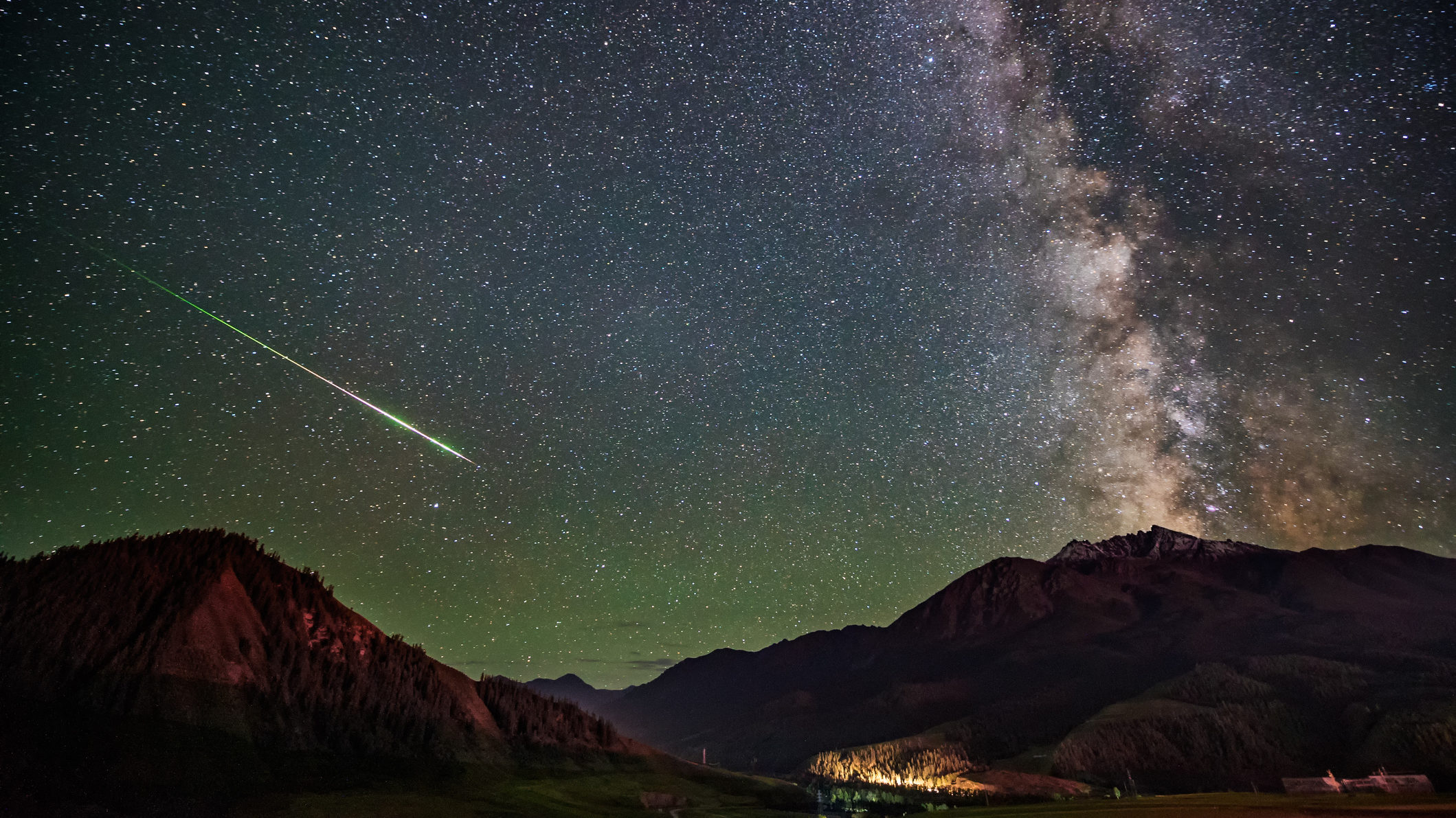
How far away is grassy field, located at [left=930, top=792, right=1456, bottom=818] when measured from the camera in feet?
149

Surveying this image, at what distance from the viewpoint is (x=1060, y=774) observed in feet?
639

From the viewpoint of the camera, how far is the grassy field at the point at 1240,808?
149 ft

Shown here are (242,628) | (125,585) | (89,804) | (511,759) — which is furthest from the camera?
(511,759)

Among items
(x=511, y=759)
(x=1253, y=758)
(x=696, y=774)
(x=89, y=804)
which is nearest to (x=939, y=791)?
(x=1253, y=758)

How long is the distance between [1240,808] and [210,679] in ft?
319

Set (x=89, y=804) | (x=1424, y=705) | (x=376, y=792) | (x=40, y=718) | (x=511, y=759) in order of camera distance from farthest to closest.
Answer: (x=1424, y=705) < (x=511, y=759) < (x=376, y=792) < (x=40, y=718) < (x=89, y=804)

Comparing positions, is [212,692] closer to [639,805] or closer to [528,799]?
[528,799]

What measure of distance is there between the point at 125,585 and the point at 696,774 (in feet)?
284

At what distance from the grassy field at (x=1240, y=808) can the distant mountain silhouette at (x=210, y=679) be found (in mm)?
68822

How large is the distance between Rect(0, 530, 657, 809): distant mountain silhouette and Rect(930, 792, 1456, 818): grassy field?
226 ft

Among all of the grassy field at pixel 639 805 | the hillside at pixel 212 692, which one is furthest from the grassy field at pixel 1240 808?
the hillside at pixel 212 692

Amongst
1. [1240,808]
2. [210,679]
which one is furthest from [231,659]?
[1240,808]

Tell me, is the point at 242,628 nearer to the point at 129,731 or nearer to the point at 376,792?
the point at 129,731

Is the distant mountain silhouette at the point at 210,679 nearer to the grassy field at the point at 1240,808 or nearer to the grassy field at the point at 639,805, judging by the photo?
the grassy field at the point at 639,805
